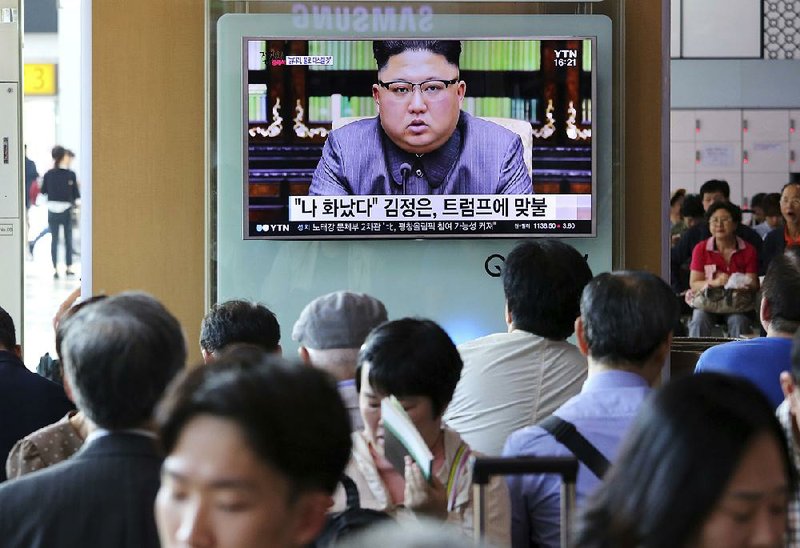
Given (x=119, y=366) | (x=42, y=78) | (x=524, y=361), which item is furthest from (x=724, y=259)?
(x=42, y=78)

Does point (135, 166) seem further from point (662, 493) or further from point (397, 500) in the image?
point (662, 493)

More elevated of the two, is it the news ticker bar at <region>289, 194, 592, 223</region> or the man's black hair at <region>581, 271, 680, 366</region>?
the news ticker bar at <region>289, 194, 592, 223</region>

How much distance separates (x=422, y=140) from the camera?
5.61 metres

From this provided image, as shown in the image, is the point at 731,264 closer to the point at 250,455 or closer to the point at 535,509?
the point at 535,509

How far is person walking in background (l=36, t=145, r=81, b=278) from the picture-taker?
575 inches

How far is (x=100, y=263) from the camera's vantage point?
5.64 meters

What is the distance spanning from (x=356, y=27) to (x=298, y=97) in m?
0.38

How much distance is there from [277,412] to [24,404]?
2.22 m

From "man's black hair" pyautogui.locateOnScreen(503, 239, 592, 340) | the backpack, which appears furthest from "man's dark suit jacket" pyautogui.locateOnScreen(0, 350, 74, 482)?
the backpack

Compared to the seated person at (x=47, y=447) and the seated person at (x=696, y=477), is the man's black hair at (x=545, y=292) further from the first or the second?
the seated person at (x=696, y=477)

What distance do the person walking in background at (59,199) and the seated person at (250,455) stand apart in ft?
44.6

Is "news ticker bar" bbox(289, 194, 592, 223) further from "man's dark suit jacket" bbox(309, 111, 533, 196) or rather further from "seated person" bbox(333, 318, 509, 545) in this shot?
"seated person" bbox(333, 318, 509, 545)

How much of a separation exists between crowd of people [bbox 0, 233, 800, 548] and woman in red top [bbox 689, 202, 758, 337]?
429 cm

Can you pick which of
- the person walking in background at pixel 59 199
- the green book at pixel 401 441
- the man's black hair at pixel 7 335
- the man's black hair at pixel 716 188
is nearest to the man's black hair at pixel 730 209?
the man's black hair at pixel 716 188
